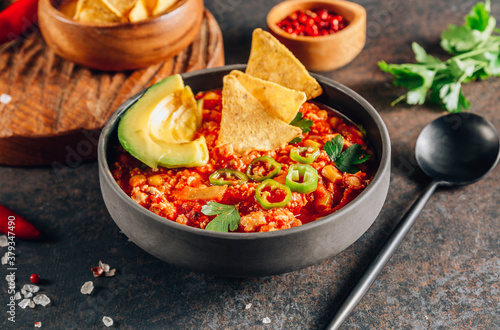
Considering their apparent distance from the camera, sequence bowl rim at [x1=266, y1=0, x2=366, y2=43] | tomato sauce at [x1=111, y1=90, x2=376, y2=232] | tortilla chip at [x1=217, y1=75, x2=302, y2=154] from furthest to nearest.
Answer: bowl rim at [x1=266, y1=0, x2=366, y2=43]
tortilla chip at [x1=217, y1=75, x2=302, y2=154]
tomato sauce at [x1=111, y1=90, x2=376, y2=232]

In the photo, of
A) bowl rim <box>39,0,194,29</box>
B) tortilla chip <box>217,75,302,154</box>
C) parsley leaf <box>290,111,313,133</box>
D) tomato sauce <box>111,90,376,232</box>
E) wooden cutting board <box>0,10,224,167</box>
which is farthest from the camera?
bowl rim <box>39,0,194,29</box>

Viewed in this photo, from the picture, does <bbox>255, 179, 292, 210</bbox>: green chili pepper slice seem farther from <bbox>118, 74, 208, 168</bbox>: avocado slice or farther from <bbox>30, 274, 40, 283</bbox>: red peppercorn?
<bbox>30, 274, 40, 283</bbox>: red peppercorn

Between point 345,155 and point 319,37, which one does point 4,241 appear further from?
point 319,37

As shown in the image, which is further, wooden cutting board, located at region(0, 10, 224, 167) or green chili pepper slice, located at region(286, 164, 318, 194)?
wooden cutting board, located at region(0, 10, 224, 167)

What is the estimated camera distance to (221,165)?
8.57ft

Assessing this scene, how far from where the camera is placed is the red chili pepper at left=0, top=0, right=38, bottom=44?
3885mm

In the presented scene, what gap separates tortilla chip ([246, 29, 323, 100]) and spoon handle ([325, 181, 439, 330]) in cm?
85

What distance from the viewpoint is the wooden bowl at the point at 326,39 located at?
3.70 metres

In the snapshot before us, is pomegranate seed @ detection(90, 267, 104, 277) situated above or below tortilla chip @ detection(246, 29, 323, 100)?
below

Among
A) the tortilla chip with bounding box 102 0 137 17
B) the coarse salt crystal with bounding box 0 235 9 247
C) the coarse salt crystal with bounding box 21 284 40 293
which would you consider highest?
the tortilla chip with bounding box 102 0 137 17

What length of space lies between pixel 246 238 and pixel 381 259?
809 millimetres

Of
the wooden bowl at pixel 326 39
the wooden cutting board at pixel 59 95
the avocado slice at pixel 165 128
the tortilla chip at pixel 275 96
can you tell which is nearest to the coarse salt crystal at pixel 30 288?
the avocado slice at pixel 165 128

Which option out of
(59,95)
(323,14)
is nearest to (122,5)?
(59,95)

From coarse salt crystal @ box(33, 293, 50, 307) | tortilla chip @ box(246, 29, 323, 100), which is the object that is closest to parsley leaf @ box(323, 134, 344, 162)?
tortilla chip @ box(246, 29, 323, 100)
